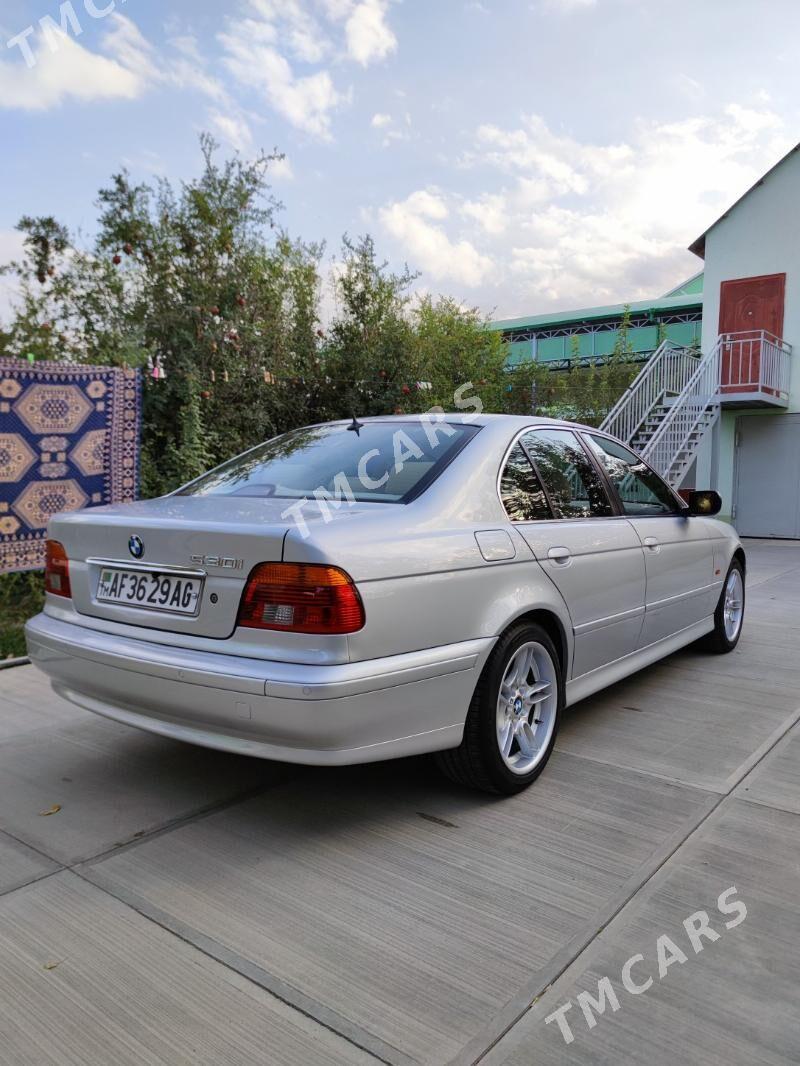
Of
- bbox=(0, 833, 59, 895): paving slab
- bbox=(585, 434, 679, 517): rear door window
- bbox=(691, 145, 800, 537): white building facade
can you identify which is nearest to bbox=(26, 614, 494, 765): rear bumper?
bbox=(0, 833, 59, 895): paving slab

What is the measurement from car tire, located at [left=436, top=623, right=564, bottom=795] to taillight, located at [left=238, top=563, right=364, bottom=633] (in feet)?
2.25

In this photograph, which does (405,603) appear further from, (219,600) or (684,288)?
(684,288)

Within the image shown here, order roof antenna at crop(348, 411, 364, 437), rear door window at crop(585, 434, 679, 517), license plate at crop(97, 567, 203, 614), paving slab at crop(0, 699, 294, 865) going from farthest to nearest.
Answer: rear door window at crop(585, 434, 679, 517) < roof antenna at crop(348, 411, 364, 437) < paving slab at crop(0, 699, 294, 865) < license plate at crop(97, 567, 203, 614)

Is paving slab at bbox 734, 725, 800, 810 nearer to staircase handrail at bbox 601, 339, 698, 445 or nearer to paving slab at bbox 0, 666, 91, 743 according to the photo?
paving slab at bbox 0, 666, 91, 743

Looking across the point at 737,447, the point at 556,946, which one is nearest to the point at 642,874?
the point at 556,946

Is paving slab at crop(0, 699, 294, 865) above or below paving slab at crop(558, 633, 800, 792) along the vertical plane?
below

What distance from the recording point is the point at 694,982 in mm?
1942

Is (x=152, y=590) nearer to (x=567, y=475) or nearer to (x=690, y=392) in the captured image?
(x=567, y=475)

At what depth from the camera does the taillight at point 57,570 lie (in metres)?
3.03

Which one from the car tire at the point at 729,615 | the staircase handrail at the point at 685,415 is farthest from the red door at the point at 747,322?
the car tire at the point at 729,615

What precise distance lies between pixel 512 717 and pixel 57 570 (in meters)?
1.85

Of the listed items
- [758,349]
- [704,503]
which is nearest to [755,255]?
[758,349]

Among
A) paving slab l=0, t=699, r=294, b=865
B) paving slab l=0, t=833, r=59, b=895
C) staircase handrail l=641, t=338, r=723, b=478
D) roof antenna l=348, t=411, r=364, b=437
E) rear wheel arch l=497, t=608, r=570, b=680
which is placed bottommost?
paving slab l=0, t=833, r=59, b=895

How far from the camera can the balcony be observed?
44.3ft
